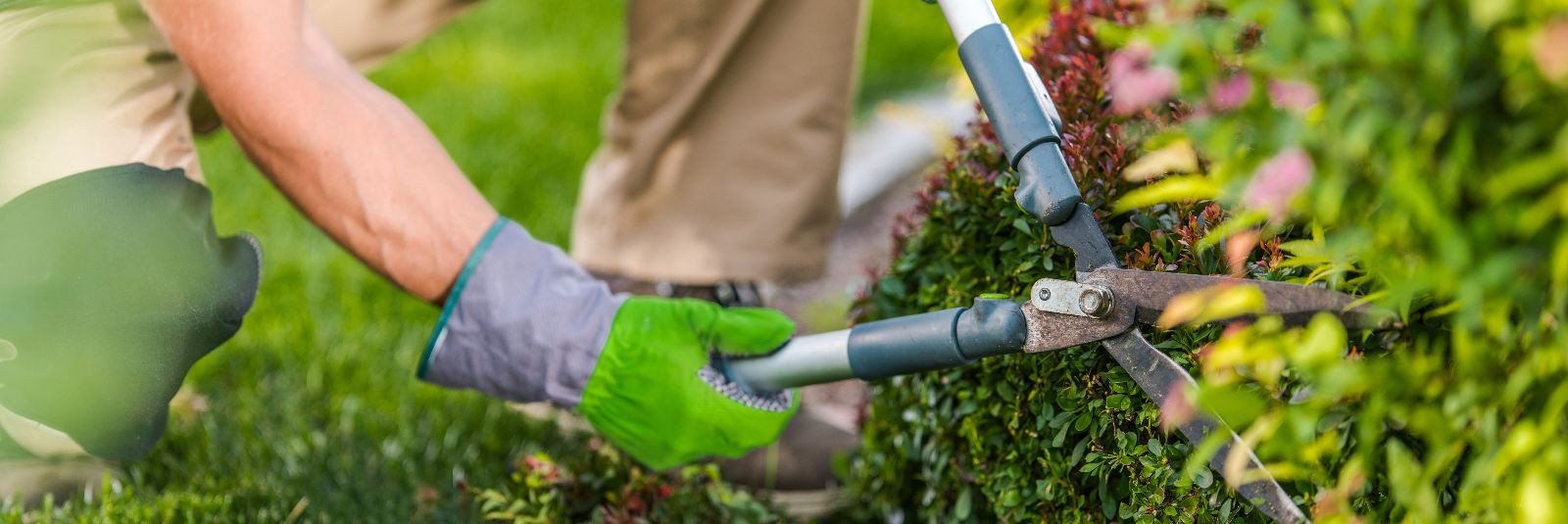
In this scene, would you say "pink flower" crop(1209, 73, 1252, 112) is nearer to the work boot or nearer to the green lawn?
the green lawn

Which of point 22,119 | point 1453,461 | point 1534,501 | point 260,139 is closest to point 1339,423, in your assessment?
point 1453,461

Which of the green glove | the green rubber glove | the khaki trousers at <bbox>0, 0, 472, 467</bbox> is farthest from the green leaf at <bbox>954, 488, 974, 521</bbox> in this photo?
the khaki trousers at <bbox>0, 0, 472, 467</bbox>

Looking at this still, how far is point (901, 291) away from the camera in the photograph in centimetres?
183

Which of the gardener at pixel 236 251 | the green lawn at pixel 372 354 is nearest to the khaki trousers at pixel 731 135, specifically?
the green lawn at pixel 372 354

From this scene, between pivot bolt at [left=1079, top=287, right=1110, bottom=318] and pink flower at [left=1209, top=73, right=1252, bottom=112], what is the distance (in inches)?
15.1

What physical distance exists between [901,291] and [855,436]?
0.63m

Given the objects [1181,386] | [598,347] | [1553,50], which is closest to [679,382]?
Result: [598,347]

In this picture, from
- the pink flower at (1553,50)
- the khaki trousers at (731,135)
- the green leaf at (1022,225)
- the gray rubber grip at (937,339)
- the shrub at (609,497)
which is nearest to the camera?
the pink flower at (1553,50)

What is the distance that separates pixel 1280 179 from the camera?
929 mm

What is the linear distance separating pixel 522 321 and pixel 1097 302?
0.75m

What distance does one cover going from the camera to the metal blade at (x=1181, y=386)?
3.96 feet

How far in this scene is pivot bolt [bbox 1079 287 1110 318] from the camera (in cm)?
133

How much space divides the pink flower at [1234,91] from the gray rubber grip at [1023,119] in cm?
40

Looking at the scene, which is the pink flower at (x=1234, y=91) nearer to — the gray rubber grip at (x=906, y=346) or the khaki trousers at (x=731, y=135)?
the gray rubber grip at (x=906, y=346)
